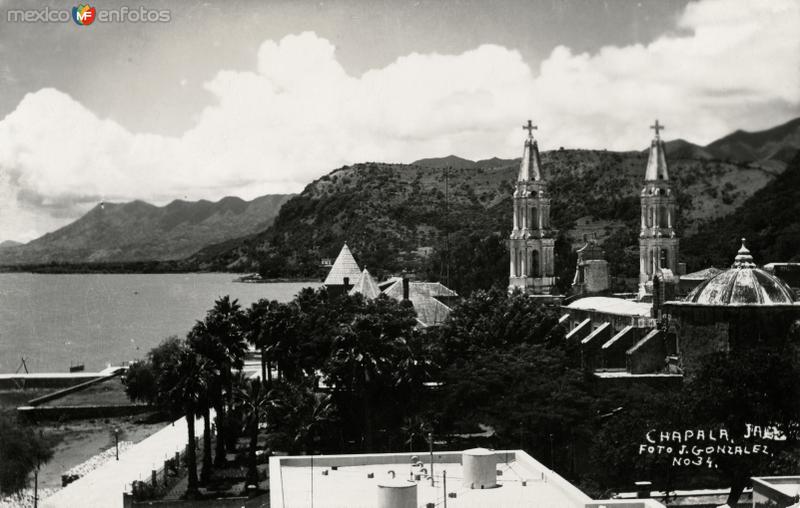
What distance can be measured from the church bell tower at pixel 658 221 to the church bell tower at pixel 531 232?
6.49 metres

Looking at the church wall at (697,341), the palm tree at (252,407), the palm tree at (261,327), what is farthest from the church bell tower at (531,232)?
the palm tree at (252,407)

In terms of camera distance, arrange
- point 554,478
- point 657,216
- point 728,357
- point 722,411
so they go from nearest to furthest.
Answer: point 554,478 < point 722,411 < point 728,357 < point 657,216

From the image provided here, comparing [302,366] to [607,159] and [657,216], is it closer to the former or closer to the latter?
[657,216]

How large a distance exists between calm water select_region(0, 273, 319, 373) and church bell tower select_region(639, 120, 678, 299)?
171 ft

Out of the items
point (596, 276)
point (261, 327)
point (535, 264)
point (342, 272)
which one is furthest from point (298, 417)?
point (596, 276)

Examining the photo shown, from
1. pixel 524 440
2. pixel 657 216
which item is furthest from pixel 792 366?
pixel 657 216

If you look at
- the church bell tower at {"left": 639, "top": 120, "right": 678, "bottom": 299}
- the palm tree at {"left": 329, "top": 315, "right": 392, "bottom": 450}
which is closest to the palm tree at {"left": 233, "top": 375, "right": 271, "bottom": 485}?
the palm tree at {"left": 329, "top": 315, "right": 392, "bottom": 450}

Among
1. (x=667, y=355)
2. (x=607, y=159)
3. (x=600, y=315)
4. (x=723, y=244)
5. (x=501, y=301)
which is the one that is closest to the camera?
(x=667, y=355)

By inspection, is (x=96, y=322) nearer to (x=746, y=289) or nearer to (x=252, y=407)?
(x=252, y=407)

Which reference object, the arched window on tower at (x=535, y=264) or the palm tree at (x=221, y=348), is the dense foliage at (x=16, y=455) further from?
the arched window on tower at (x=535, y=264)

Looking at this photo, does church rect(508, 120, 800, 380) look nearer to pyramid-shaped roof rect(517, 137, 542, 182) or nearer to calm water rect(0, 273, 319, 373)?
pyramid-shaped roof rect(517, 137, 542, 182)

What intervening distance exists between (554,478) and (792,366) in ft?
38.8

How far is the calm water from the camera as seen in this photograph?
107m

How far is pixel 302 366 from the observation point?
47.3m
